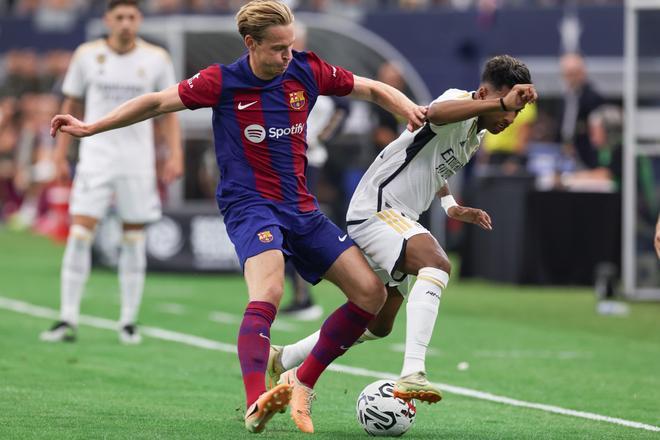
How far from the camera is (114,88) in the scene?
11.0 metres

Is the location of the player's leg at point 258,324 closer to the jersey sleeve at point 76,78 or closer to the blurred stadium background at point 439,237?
the blurred stadium background at point 439,237

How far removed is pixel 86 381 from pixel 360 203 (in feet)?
6.91

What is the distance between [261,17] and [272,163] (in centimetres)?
71

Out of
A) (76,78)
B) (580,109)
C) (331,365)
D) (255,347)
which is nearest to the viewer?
(255,347)

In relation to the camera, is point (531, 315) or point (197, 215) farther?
point (197, 215)

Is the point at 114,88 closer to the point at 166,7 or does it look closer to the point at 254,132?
the point at 254,132

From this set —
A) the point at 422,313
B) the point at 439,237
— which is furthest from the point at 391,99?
the point at 439,237

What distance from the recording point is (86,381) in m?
8.60

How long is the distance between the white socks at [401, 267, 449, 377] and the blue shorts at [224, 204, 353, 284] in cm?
41

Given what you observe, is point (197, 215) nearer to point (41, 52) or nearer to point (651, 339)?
point (651, 339)

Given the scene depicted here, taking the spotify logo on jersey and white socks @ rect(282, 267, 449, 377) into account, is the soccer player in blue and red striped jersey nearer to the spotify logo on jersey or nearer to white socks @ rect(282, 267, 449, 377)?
the spotify logo on jersey

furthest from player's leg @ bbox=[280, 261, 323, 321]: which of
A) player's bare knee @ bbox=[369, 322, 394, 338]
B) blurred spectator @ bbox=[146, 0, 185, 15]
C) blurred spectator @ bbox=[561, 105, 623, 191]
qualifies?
blurred spectator @ bbox=[146, 0, 185, 15]

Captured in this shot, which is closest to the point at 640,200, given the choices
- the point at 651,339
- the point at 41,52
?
the point at 651,339

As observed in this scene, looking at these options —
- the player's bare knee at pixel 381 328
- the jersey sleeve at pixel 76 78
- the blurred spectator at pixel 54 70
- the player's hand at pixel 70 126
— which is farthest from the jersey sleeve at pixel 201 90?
the blurred spectator at pixel 54 70
